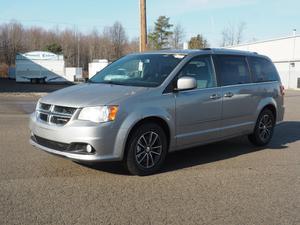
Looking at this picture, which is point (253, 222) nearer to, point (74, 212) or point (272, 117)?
point (74, 212)

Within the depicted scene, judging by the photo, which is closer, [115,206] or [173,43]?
[115,206]

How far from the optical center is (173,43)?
7850cm

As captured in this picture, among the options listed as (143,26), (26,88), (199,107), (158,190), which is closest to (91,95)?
(158,190)

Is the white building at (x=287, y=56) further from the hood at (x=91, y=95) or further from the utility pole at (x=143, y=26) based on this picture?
the hood at (x=91, y=95)

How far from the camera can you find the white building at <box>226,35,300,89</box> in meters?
48.0

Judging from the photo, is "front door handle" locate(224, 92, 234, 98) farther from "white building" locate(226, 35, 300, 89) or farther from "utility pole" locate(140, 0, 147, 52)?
"white building" locate(226, 35, 300, 89)

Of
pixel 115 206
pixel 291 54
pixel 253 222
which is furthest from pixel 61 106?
pixel 291 54

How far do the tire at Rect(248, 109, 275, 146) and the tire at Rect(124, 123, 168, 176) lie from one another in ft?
9.21

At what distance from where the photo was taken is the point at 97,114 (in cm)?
563

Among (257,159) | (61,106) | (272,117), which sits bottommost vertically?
(257,159)

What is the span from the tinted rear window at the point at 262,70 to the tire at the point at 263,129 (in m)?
0.69

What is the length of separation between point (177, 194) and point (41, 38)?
372ft

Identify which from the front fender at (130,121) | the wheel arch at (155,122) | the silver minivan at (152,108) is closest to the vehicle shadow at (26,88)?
the silver minivan at (152,108)

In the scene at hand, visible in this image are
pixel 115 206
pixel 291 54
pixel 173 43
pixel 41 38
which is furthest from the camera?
pixel 41 38
